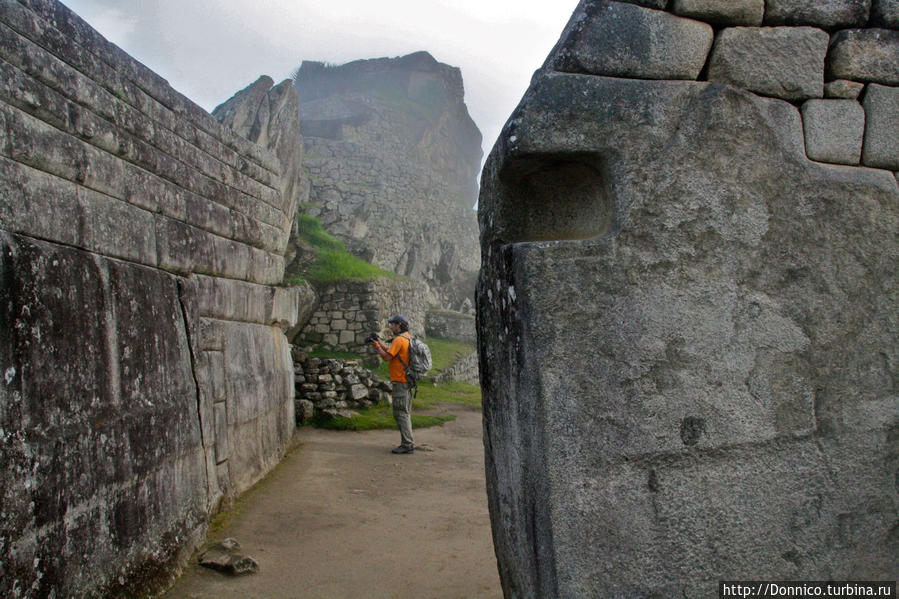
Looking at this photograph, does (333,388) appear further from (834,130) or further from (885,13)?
(885,13)

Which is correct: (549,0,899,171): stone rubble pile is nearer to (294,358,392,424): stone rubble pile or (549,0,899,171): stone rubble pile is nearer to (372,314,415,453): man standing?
(372,314,415,453): man standing

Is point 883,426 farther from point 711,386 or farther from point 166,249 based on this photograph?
point 166,249

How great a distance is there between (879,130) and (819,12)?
1.65ft

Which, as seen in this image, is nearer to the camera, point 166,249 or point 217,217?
point 166,249

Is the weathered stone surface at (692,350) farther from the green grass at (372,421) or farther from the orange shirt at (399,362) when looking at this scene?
the green grass at (372,421)

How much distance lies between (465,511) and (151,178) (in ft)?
12.7

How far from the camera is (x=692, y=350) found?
7.02 feet

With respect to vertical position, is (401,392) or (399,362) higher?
(399,362)

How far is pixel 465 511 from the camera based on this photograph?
5.82 meters

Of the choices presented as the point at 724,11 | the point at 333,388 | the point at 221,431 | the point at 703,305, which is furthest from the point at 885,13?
the point at 333,388

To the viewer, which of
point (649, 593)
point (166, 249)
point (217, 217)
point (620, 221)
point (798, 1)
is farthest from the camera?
point (217, 217)

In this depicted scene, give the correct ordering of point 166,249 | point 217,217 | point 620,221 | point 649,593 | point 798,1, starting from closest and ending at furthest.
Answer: point 649,593 < point 620,221 < point 798,1 < point 166,249 < point 217,217

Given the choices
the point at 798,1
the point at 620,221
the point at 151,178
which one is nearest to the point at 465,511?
the point at 151,178

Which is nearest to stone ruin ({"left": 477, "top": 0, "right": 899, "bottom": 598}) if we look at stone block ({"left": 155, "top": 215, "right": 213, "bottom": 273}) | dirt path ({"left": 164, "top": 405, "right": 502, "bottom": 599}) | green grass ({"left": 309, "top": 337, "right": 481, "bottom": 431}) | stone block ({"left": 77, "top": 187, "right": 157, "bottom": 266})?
dirt path ({"left": 164, "top": 405, "right": 502, "bottom": 599})
